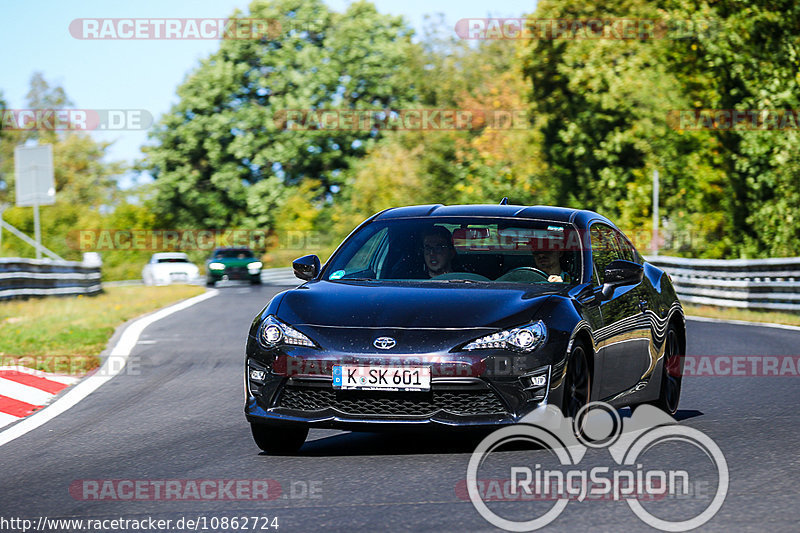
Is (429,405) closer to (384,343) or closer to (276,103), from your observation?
(384,343)

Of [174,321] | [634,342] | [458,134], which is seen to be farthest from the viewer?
Result: [458,134]

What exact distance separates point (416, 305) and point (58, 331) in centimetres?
1023

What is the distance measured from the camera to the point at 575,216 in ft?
27.9

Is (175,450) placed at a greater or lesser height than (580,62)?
lesser


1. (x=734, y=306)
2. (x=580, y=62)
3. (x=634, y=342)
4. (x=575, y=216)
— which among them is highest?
(x=580, y=62)

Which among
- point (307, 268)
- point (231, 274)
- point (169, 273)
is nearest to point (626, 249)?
point (307, 268)

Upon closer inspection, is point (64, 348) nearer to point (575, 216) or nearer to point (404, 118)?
point (575, 216)

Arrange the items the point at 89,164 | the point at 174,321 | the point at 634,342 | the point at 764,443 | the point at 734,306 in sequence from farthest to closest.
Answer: the point at 89,164 → the point at 734,306 → the point at 174,321 → the point at 634,342 → the point at 764,443

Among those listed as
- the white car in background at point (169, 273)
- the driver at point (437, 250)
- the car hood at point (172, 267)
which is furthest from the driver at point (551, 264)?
the car hood at point (172, 267)

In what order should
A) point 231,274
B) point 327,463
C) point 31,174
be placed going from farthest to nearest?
point 231,274 → point 31,174 → point 327,463

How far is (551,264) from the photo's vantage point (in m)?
8.08

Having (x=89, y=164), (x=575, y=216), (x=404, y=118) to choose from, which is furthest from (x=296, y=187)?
(x=575, y=216)

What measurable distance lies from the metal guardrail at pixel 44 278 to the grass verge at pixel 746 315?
40.2 feet

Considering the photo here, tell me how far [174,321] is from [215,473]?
1344 cm
